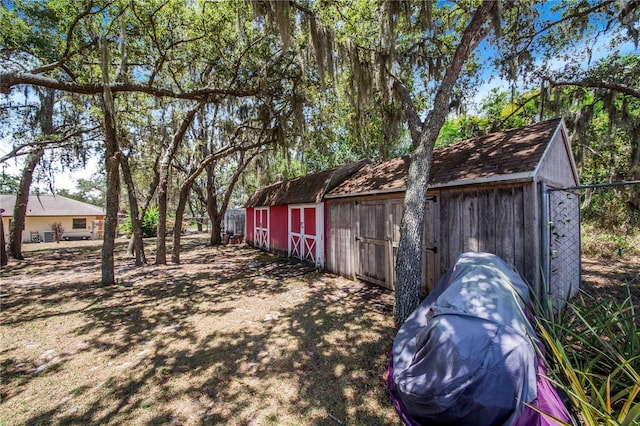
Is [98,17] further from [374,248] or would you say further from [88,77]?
[374,248]

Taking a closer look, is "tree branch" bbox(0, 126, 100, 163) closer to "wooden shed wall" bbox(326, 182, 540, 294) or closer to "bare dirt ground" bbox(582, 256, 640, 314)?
"wooden shed wall" bbox(326, 182, 540, 294)

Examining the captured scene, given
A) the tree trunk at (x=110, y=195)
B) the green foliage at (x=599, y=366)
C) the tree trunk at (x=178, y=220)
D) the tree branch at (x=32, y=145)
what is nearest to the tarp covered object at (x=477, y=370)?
the green foliage at (x=599, y=366)

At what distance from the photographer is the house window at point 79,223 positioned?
2202 centimetres

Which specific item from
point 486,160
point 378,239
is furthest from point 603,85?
point 378,239

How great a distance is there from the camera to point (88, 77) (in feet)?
22.6

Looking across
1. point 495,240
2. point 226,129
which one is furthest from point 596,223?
point 226,129

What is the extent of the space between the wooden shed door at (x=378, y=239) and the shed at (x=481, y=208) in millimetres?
22

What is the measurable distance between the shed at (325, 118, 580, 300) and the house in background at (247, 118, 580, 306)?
1 cm

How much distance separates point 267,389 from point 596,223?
1457 cm

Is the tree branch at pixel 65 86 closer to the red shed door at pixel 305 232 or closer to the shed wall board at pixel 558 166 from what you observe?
the red shed door at pixel 305 232

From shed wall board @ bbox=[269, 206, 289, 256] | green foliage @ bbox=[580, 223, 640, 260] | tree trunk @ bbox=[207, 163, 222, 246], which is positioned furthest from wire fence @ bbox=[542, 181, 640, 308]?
tree trunk @ bbox=[207, 163, 222, 246]

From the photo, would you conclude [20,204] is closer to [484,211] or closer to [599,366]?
[484,211]

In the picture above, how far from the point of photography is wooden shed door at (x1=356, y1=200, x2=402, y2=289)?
5965mm

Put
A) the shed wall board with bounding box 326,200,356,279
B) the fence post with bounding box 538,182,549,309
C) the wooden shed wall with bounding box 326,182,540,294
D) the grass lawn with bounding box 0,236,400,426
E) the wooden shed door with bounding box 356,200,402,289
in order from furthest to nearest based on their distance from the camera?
1. the shed wall board with bounding box 326,200,356,279
2. the wooden shed door with bounding box 356,200,402,289
3. the wooden shed wall with bounding box 326,182,540,294
4. the fence post with bounding box 538,182,549,309
5. the grass lawn with bounding box 0,236,400,426
